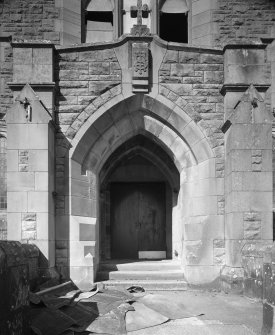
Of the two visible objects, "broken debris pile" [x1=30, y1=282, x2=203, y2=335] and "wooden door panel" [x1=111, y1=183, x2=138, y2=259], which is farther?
"wooden door panel" [x1=111, y1=183, x2=138, y2=259]

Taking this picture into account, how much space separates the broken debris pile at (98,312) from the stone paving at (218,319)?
209 mm

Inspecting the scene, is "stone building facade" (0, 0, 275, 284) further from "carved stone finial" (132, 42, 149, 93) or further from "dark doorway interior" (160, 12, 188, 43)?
"dark doorway interior" (160, 12, 188, 43)

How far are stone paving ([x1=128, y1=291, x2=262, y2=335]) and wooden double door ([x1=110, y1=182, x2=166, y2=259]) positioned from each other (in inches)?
170

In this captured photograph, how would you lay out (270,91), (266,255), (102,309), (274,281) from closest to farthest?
(274,281)
(266,255)
(102,309)
(270,91)

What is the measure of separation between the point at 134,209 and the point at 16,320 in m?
8.10

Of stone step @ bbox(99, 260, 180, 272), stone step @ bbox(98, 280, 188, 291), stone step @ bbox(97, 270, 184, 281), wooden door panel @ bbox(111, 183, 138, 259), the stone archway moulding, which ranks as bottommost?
stone step @ bbox(98, 280, 188, 291)

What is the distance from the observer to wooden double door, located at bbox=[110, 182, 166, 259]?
1122 cm

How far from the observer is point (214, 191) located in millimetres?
7809

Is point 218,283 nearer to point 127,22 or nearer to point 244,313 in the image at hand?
point 244,313

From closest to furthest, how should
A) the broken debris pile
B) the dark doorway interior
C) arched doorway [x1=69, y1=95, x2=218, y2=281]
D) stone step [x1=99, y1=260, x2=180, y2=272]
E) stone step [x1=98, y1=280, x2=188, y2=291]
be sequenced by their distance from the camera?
the broken debris pile
stone step [x1=98, y1=280, x2=188, y2=291]
arched doorway [x1=69, y1=95, x2=218, y2=281]
stone step [x1=99, y1=260, x2=180, y2=272]
the dark doorway interior

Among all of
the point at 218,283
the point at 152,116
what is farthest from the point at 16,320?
the point at 152,116

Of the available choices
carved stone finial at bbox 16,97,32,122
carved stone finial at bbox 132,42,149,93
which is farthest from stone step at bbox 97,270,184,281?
carved stone finial at bbox 132,42,149,93

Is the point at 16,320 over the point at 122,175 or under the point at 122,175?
under

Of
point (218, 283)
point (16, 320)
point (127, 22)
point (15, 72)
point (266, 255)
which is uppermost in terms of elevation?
point (127, 22)
